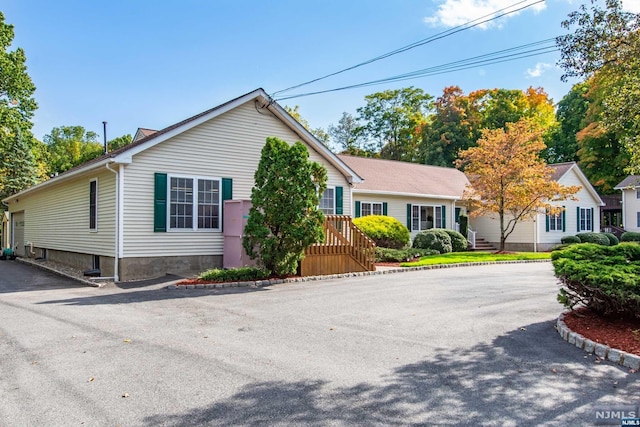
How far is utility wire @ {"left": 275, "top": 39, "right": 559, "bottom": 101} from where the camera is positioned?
12.9 metres

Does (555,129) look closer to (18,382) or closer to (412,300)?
(412,300)

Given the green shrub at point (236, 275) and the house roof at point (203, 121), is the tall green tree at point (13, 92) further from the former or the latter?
the green shrub at point (236, 275)

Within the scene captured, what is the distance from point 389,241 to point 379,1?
9.68 m

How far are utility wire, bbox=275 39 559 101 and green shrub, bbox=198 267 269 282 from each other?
Answer: 618cm

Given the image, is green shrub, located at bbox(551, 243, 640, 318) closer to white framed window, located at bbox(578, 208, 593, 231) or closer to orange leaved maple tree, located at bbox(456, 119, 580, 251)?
orange leaved maple tree, located at bbox(456, 119, 580, 251)

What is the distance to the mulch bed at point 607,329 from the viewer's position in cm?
541

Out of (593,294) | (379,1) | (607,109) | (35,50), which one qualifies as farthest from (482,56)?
(35,50)

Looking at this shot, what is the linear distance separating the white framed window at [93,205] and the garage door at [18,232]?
13.1 meters

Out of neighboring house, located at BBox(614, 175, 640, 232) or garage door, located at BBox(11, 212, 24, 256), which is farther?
neighboring house, located at BBox(614, 175, 640, 232)

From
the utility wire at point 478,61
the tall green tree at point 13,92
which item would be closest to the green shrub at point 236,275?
the utility wire at point 478,61

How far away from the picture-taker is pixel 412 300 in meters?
9.12

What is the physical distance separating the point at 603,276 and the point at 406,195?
53.9ft

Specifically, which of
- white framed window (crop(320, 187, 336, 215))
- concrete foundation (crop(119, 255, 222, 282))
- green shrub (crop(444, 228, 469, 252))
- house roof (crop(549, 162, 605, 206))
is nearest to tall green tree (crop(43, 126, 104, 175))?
white framed window (crop(320, 187, 336, 215))

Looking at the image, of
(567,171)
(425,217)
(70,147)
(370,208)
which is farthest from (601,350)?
(70,147)
